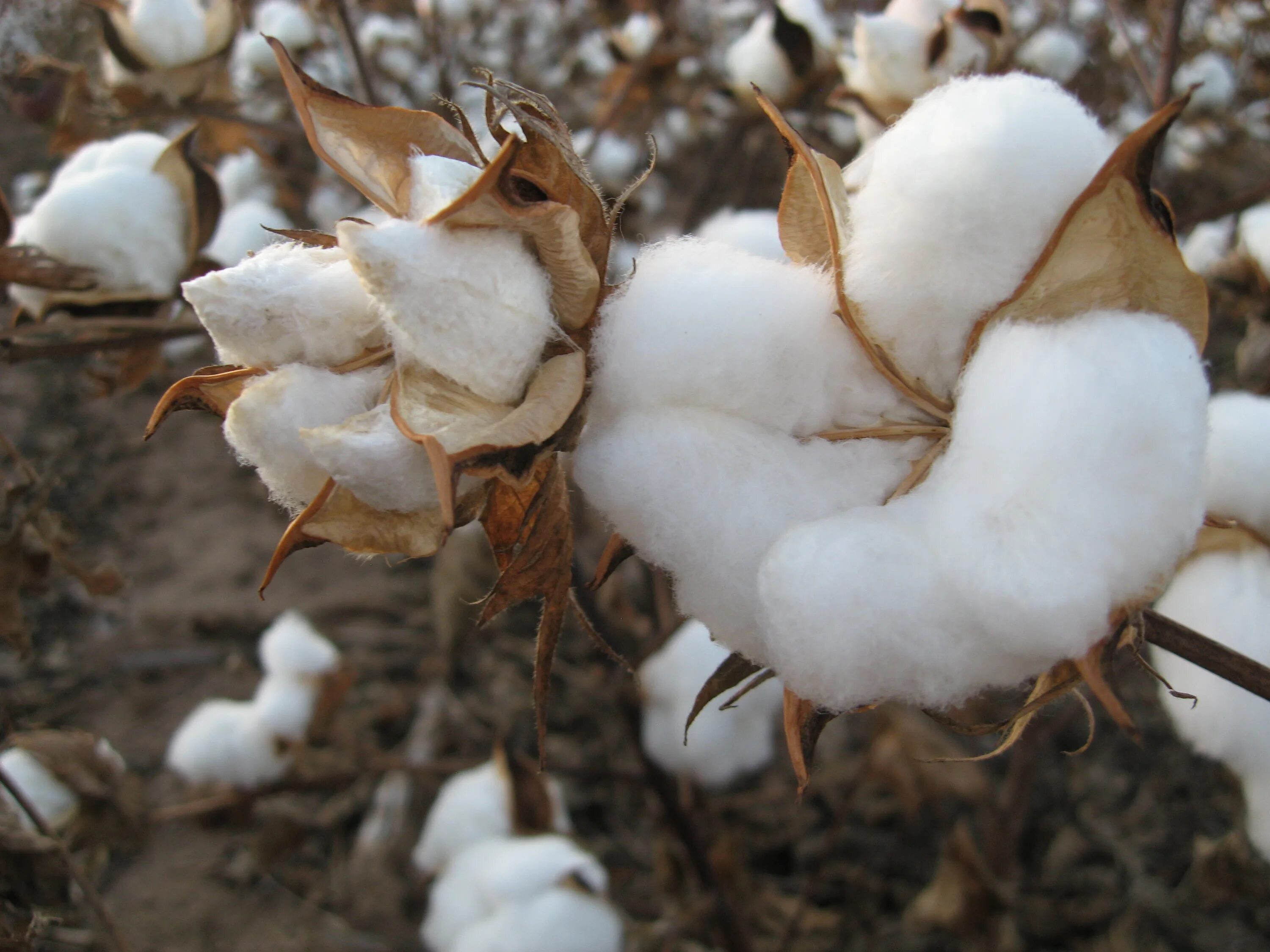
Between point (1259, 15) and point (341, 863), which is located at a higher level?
point (1259, 15)

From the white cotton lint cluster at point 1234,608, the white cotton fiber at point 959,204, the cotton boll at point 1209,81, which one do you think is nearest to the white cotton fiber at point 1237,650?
the white cotton lint cluster at point 1234,608

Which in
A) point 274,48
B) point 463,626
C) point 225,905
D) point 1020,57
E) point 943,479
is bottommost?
point 225,905

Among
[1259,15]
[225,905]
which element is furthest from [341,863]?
[1259,15]

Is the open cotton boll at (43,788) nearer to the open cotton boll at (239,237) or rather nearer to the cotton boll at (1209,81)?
the open cotton boll at (239,237)

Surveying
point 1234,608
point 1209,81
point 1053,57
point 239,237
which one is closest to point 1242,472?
point 1234,608

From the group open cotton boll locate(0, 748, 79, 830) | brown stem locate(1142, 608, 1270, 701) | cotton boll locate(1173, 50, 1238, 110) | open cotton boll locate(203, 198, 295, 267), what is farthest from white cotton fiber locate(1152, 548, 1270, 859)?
cotton boll locate(1173, 50, 1238, 110)

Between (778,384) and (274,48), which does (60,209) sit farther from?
(778,384)
